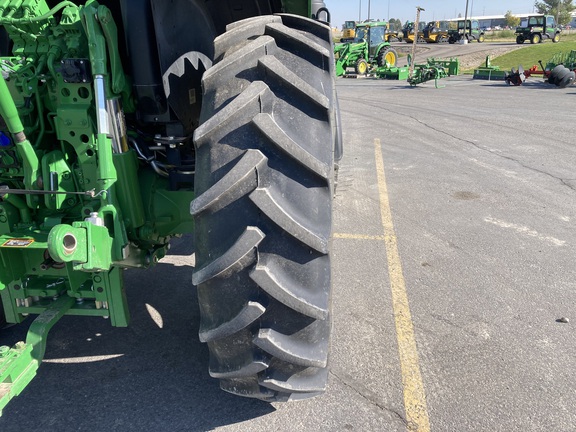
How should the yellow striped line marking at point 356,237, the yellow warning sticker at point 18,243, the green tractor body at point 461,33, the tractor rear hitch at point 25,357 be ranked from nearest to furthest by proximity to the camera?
the tractor rear hitch at point 25,357, the yellow warning sticker at point 18,243, the yellow striped line marking at point 356,237, the green tractor body at point 461,33

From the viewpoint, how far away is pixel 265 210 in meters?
1.88

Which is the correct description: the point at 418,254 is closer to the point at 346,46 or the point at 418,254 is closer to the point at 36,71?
the point at 36,71

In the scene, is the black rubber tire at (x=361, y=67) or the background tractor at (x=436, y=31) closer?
the black rubber tire at (x=361, y=67)

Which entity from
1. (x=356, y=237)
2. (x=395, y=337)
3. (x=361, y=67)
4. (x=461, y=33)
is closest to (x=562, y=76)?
(x=361, y=67)

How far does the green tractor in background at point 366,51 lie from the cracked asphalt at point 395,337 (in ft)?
69.8

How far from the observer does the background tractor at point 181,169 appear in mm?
1955

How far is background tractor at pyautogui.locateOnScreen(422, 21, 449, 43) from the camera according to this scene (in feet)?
185

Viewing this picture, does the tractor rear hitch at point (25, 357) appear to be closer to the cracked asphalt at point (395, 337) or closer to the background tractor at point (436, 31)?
the cracked asphalt at point (395, 337)

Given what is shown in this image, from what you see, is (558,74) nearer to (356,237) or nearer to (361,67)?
(361,67)

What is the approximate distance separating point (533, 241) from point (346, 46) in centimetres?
2329

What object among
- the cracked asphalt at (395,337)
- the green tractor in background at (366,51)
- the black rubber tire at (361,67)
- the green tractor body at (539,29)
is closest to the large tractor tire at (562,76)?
the black rubber tire at (361,67)

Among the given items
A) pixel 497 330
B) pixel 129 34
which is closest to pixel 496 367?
pixel 497 330

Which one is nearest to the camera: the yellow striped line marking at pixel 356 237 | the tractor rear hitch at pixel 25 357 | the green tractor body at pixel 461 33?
the tractor rear hitch at pixel 25 357

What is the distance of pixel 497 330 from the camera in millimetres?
3672
